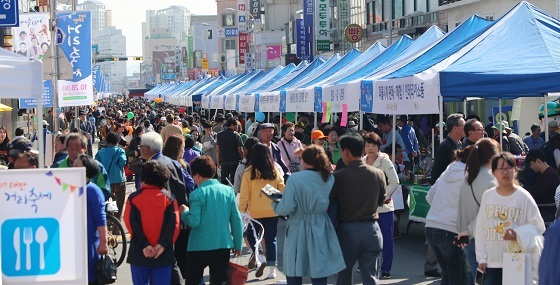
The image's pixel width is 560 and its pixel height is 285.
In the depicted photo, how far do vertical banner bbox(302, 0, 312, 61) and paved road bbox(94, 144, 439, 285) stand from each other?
46.8 metres

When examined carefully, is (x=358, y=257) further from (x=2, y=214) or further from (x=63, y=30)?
(x=63, y=30)

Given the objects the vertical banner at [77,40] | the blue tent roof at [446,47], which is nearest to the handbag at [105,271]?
the blue tent roof at [446,47]

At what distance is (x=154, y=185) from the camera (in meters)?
7.59

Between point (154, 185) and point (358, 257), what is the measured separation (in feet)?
6.42

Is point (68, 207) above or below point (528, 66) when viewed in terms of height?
below

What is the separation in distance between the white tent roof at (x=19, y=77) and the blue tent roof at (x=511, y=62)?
5.72 m

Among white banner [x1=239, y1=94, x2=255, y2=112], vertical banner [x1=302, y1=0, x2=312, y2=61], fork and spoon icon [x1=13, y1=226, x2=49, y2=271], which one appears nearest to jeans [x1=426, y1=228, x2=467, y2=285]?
fork and spoon icon [x1=13, y1=226, x2=49, y2=271]

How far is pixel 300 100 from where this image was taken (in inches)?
851

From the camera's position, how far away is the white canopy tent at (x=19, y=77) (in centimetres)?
735

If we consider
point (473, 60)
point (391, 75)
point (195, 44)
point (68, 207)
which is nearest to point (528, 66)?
point (473, 60)

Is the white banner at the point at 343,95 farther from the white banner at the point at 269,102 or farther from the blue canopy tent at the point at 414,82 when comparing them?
the white banner at the point at 269,102

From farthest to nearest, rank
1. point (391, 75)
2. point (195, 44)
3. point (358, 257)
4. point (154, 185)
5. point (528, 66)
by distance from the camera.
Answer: point (195, 44) → point (391, 75) → point (528, 66) → point (358, 257) → point (154, 185)

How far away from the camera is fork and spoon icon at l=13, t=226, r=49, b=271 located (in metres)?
6.71

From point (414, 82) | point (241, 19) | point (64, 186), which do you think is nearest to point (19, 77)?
point (64, 186)
